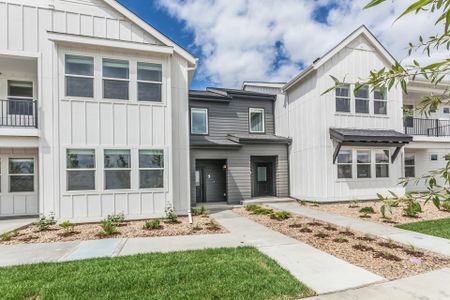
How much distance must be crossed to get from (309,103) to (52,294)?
12.6 metres

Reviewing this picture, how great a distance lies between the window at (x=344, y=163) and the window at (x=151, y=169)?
8522mm

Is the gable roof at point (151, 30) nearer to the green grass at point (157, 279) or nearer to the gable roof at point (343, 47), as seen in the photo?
the gable roof at point (343, 47)

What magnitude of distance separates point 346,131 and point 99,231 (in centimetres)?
1126

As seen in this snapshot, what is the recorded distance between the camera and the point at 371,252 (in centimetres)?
567

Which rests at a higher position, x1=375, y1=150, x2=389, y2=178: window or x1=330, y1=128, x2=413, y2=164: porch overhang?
x1=330, y1=128, x2=413, y2=164: porch overhang

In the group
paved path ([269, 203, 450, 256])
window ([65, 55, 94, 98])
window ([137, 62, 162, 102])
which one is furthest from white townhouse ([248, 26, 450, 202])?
window ([65, 55, 94, 98])

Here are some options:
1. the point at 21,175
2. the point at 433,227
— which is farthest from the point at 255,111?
the point at 21,175

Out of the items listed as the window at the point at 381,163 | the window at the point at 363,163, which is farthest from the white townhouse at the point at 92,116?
the window at the point at 381,163

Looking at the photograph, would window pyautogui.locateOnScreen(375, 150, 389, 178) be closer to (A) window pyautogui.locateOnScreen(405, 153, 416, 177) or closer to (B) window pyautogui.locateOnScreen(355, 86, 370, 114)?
(B) window pyautogui.locateOnScreen(355, 86, 370, 114)

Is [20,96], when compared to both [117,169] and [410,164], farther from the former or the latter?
[410,164]

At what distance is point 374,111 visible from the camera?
1338 centimetres

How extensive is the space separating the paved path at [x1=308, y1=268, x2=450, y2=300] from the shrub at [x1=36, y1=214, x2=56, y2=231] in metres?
7.96

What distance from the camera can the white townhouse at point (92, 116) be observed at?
8852 millimetres

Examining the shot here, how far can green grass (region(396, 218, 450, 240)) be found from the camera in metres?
7.10
